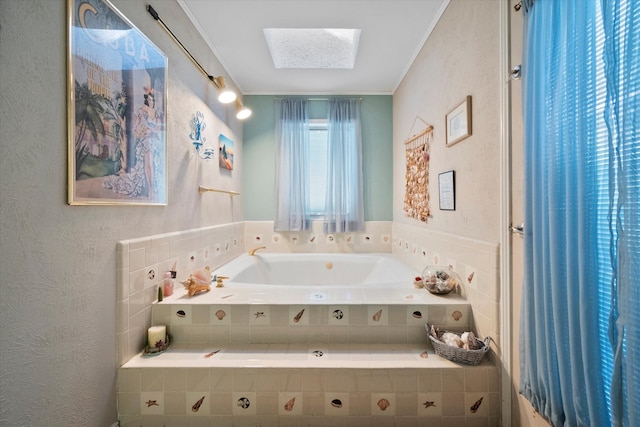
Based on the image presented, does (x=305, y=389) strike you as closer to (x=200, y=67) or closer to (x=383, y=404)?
(x=383, y=404)

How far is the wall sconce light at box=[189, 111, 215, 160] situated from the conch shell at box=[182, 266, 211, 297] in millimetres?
911

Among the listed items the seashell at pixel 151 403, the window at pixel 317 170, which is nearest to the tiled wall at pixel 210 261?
the seashell at pixel 151 403

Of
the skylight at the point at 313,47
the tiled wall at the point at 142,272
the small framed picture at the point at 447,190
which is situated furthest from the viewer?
the skylight at the point at 313,47

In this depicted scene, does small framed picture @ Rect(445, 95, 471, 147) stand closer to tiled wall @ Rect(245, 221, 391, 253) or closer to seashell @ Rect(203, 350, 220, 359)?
tiled wall @ Rect(245, 221, 391, 253)

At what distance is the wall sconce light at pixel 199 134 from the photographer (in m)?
1.82

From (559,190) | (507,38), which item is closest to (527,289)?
(559,190)

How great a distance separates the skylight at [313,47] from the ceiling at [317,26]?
0.20 feet

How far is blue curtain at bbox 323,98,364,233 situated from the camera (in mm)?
2902

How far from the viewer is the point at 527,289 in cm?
98

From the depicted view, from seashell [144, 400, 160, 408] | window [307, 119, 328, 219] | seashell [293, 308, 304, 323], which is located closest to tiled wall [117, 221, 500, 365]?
seashell [144, 400, 160, 408]

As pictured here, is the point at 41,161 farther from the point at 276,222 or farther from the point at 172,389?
the point at 276,222

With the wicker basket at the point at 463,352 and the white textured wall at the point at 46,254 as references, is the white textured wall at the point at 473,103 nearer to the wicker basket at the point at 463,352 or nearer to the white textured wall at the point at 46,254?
the wicker basket at the point at 463,352

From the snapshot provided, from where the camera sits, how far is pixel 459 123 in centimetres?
153

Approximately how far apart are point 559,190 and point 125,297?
1.80 metres
